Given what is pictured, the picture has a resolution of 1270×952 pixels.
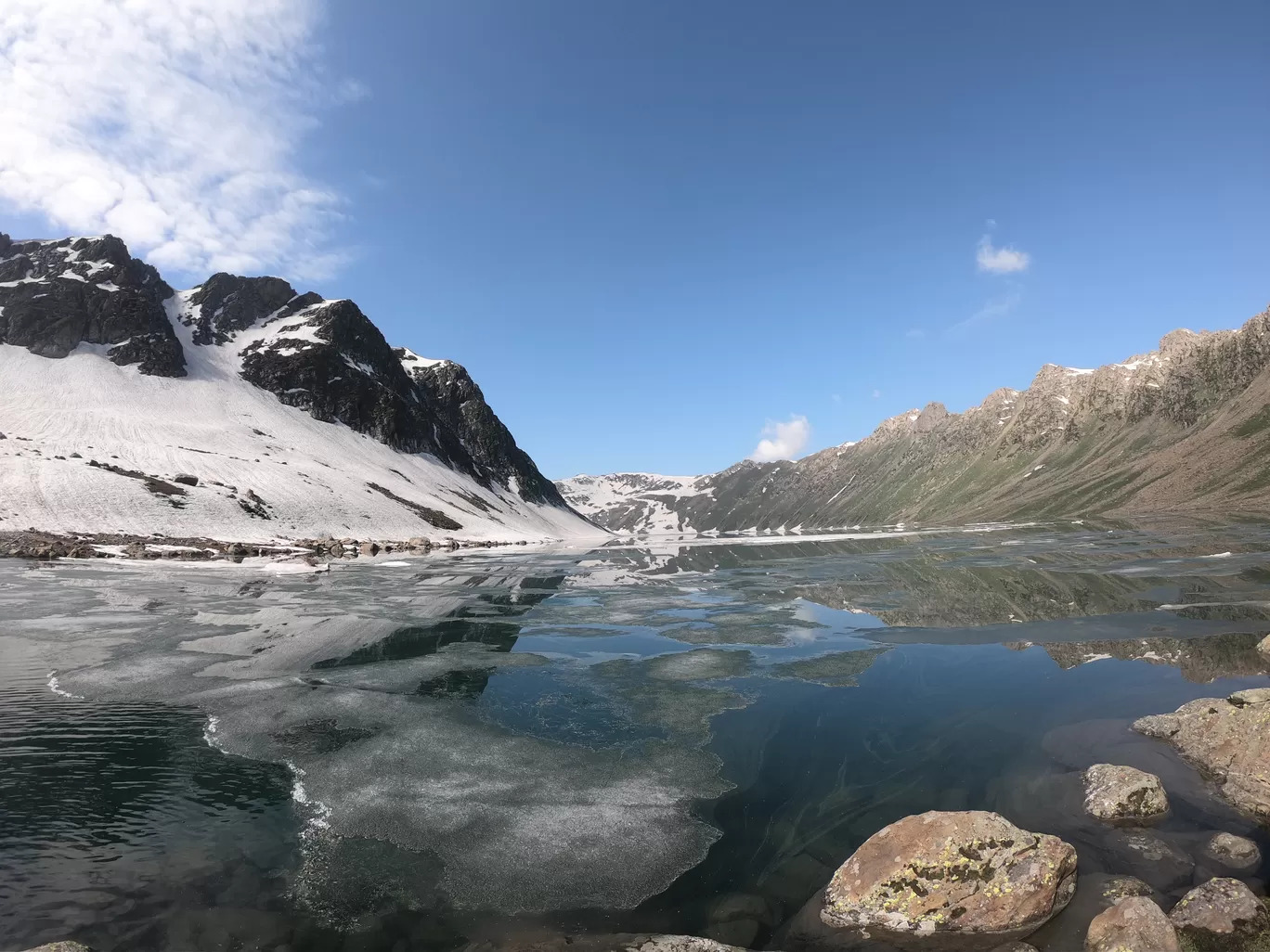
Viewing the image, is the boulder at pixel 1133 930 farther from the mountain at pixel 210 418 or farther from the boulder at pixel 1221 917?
the mountain at pixel 210 418

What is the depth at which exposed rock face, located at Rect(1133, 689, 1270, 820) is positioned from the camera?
31.8 ft

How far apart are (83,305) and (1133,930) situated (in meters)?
192

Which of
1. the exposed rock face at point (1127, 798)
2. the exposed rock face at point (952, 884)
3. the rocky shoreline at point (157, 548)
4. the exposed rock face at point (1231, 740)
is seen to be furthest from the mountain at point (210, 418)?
the exposed rock face at point (1231, 740)

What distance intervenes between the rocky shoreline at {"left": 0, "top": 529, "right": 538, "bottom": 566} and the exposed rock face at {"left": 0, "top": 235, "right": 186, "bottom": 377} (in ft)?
315

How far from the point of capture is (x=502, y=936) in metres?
7.01

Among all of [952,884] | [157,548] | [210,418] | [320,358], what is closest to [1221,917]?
[952,884]

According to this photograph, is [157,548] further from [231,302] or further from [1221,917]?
[231,302]

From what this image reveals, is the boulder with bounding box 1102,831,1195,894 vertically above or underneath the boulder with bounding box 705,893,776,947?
above

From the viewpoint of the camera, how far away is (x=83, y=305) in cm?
13750

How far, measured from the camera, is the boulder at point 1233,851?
792 centimetres

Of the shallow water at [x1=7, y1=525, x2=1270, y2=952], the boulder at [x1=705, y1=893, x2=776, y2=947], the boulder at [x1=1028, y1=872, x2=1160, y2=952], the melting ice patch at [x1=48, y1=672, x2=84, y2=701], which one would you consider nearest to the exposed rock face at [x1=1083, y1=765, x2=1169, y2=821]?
the shallow water at [x1=7, y1=525, x2=1270, y2=952]

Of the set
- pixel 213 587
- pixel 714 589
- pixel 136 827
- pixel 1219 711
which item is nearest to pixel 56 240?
pixel 213 587

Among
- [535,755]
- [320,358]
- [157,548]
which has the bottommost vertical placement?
[535,755]

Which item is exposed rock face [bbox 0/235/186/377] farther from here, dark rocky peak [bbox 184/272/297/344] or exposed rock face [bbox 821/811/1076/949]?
exposed rock face [bbox 821/811/1076/949]
